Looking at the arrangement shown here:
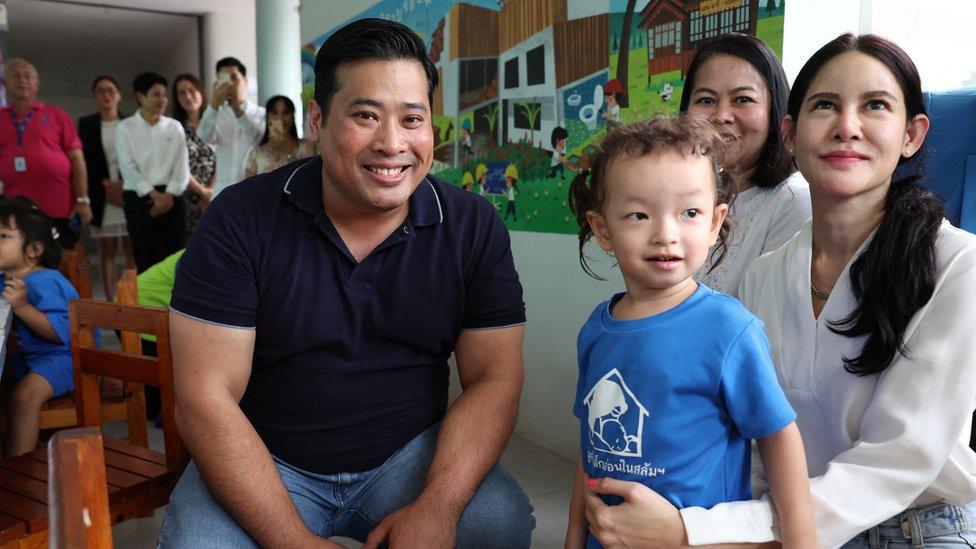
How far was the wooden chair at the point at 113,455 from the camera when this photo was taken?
1.61m

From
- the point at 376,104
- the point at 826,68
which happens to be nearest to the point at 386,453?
the point at 376,104

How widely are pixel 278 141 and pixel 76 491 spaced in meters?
4.15

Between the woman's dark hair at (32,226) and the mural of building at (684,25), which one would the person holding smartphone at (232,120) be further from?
the mural of building at (684,25)

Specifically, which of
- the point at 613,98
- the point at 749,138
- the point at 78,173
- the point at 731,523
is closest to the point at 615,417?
the point at 731,523

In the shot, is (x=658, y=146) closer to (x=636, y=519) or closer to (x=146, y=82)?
(x=636, y=519)

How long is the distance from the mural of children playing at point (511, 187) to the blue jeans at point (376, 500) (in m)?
1.67

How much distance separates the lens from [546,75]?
9.43ft

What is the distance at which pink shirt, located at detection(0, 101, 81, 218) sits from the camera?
185 inches

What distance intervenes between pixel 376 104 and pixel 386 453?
739 mm

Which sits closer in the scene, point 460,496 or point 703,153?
point 703,153

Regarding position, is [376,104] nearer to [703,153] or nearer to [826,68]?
[703,153]

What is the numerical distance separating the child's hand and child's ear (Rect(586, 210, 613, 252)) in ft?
7.70

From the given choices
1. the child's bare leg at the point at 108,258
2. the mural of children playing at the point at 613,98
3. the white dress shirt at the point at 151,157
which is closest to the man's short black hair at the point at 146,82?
the white dress shirt at the point at 151,157

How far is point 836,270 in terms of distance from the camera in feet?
4.37
